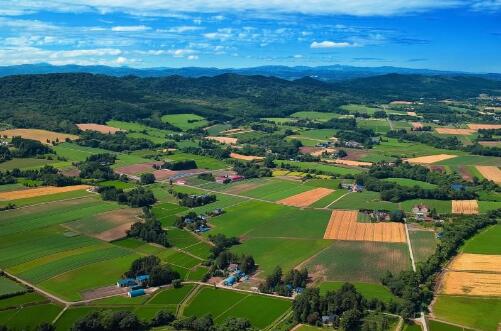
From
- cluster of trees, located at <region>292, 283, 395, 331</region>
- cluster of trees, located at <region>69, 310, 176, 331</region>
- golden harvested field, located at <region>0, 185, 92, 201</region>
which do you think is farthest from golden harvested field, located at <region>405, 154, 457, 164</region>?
cluster of trees, located at <region>69, 310, 176, 331</region>

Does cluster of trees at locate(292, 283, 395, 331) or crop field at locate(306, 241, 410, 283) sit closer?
cluster of trees at locate(292, 283, 395, 331)

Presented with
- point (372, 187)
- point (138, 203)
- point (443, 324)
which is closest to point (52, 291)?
point (138, 203)

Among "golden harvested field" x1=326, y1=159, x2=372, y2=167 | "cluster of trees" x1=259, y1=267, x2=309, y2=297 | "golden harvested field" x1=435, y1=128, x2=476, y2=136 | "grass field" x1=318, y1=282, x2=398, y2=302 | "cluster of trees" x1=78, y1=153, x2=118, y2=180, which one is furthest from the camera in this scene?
"golden harvested field" x1=435, y1=128, x2=476, y2=136

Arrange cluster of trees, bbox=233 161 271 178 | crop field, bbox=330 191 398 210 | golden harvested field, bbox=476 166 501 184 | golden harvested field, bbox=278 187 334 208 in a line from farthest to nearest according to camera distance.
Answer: cluster of trees, bbox=233 161 271 178
golden harvested field, bbox=476 166 501 184
golden harvested field, bbox=278 187 334 208
crop field, bbox=330 191 398 210

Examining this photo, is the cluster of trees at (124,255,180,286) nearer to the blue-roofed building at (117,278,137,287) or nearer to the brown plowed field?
the blue-roofed building at (117,278,137,287)

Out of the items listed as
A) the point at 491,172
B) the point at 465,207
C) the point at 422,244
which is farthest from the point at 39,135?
the point at 491,172

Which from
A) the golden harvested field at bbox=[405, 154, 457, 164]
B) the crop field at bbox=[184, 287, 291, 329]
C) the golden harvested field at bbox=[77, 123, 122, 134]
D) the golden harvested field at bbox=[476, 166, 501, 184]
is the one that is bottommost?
the crop field at bbox=[184, 287, 291, 329]
